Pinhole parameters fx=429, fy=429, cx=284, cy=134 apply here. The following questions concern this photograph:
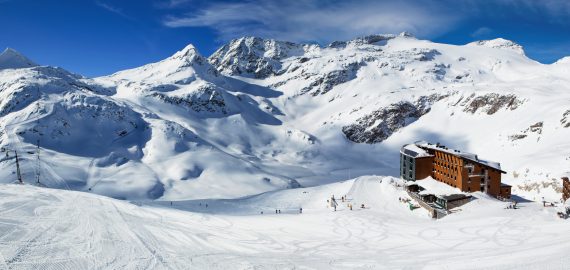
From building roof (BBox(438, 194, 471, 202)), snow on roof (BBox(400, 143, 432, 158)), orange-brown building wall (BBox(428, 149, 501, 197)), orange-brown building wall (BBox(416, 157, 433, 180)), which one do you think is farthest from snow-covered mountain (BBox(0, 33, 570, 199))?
building roof (BBox(438, 194, 471, 202))

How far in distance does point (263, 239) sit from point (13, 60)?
182m

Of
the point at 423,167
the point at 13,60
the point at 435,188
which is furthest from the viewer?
the point at 13,60

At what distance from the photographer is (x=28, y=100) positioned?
400 ft

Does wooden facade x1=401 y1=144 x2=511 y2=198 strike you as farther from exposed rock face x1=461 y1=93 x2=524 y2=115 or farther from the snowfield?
exposed rock face x1=461 y1=93 x2=524 y2=115

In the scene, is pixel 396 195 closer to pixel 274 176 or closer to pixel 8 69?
pixel 274 176

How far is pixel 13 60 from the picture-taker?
564 feet

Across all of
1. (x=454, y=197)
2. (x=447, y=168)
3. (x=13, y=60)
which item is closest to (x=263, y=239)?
(x=454, y=197)

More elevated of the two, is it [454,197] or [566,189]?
[566,189]

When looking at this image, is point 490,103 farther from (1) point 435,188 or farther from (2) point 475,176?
(1) point 435,188

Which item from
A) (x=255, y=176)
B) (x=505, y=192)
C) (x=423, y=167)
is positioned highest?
(x=423, y=167)

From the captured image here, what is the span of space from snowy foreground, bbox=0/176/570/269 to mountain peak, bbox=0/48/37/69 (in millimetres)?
161006

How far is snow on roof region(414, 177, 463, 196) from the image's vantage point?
52856mm

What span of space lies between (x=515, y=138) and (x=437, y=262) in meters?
85.3

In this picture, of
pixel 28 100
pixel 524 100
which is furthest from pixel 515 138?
pixel 28 100
